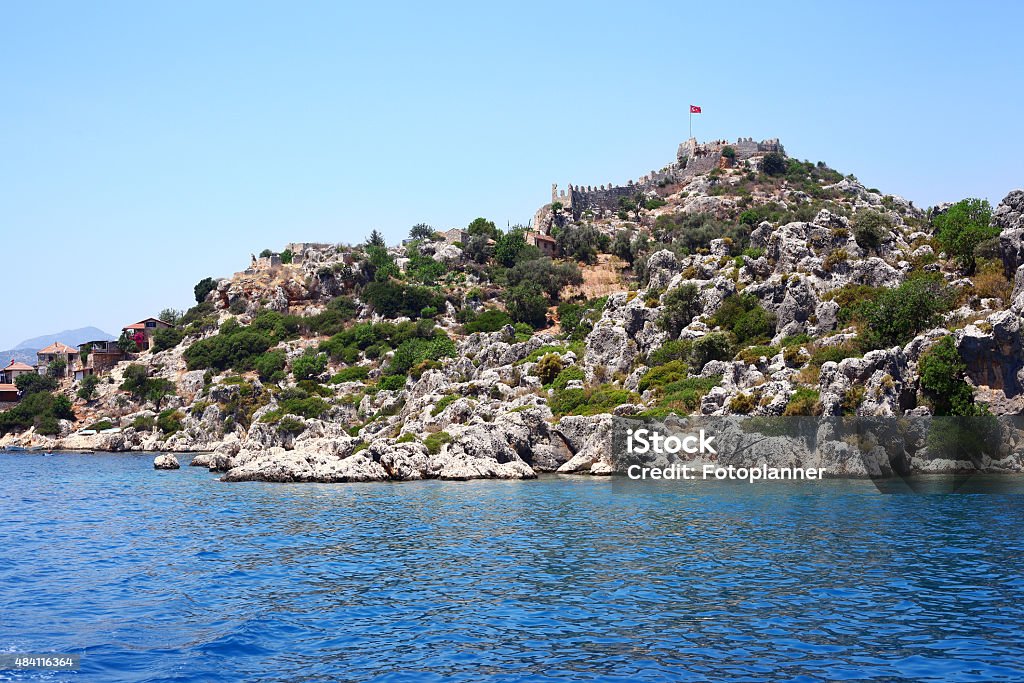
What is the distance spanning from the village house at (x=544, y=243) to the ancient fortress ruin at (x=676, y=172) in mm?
22115

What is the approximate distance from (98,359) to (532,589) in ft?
360

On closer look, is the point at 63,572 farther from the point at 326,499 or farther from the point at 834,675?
the point at 834,675

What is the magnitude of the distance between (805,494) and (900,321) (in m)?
17.4

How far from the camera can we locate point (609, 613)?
21156mm

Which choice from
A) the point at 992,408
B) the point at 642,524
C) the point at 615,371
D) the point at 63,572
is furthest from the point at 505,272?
the point at 63,572

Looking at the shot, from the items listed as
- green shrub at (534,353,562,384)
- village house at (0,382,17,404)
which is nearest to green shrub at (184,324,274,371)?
village house at (0,382,17,404)

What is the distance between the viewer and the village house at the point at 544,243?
128650 millimetres

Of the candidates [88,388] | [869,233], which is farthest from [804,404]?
[88,388]

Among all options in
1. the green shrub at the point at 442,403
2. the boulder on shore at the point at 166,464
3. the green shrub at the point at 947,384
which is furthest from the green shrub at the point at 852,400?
the boulder on shore at the point at 166,464

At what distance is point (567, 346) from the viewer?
7950 cm

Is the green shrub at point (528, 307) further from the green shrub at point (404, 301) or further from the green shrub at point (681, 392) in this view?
the green shrub at point (681, 392)

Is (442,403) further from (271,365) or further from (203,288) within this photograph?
(203,288)

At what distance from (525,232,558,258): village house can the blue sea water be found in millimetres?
88480

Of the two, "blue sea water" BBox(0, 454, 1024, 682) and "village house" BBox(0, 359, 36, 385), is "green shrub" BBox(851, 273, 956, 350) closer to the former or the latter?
"blue sea water" BBox(0, 454, 1024, 682)
